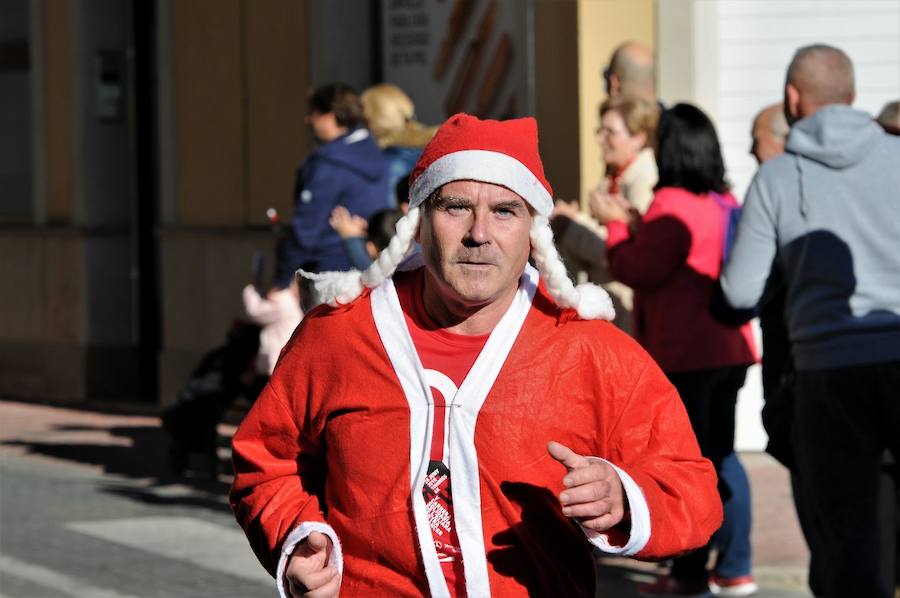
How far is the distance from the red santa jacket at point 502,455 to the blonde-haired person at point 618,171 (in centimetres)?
453

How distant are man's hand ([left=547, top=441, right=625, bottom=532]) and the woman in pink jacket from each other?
4148 millimetres

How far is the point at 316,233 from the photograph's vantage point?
9539 mm

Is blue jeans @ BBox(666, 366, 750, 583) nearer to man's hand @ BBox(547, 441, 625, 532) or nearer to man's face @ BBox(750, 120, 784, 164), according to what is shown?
man's face @ BBox(750, 120, 784, 164)

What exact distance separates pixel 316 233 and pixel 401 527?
6036 mm

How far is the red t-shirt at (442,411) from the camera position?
11.7ft

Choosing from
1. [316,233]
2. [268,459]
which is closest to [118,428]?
[316,233]

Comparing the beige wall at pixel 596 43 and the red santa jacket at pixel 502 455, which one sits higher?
the beige wall at pixel 596 43

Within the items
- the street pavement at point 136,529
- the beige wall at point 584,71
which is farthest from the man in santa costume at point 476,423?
the beige wall at point 584,71

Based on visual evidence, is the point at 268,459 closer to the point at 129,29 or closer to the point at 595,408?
the point at 595,408

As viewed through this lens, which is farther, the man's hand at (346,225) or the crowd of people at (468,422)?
the man's hand at (346,225)

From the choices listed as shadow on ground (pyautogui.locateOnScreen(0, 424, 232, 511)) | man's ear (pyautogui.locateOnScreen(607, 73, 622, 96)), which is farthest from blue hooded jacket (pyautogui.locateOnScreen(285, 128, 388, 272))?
shadow on ground (pyautogui.locateOnScreen(0, 424, 232, 511))

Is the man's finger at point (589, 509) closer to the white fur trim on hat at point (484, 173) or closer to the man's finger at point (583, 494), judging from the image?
the man's finger at point (583, 494)

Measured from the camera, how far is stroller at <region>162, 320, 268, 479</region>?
35.7ft

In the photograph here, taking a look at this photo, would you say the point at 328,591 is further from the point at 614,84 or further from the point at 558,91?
the point at 558,91
